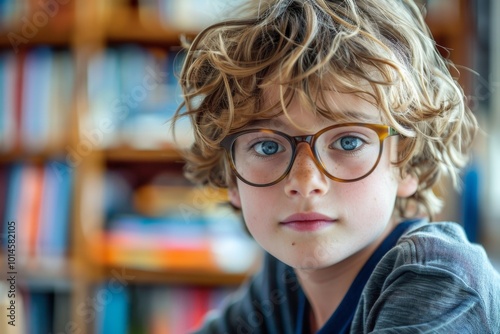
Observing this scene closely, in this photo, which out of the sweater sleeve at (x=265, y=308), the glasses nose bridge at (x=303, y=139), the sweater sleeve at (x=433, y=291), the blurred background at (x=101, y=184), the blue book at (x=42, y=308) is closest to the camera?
the sweater sleeve at (x=433, y=291)

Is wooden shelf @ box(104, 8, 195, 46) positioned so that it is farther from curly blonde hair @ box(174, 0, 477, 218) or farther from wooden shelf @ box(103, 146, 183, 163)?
curly blonde hair @ box(174, 0, 477, 218)

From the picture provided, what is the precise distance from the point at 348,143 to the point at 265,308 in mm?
440

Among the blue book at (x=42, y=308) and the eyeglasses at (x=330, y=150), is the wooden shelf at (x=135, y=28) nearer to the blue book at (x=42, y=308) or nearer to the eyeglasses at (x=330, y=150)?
the blue book at (x=42, y=308)

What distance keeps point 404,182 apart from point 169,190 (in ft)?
4.19

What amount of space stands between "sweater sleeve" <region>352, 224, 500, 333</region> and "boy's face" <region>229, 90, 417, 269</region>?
0.06 meters

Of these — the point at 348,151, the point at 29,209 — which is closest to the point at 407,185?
the point at 348,151

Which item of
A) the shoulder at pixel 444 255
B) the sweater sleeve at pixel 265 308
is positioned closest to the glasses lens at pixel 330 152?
the shoulder at pixel 444 255

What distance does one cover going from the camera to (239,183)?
2.90ft

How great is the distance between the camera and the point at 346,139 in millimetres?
787

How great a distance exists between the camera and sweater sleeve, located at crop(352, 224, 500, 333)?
0.67m

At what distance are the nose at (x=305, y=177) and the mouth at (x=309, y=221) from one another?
28 millimetres

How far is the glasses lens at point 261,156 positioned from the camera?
0.80 metres

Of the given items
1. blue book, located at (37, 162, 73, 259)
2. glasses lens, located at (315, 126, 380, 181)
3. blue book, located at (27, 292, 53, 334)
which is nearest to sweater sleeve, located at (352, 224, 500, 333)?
glasses lens, located at (315, 126, 380, 181)

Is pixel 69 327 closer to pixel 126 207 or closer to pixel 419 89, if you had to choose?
pixel 126 207
